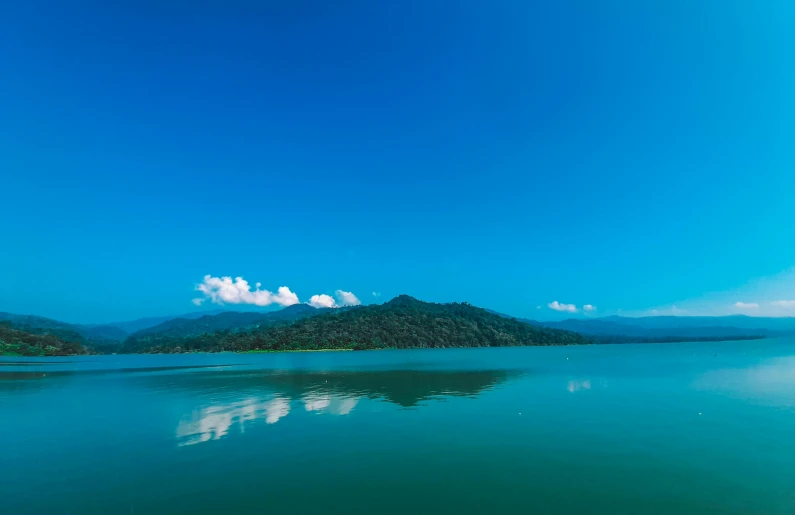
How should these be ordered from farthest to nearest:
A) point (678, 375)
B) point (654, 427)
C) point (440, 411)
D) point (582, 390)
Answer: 1. point (678, 375)
2. point (582, 390)
3. point (440, 411)
4. point (654, 427)

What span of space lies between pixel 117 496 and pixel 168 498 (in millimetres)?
2819

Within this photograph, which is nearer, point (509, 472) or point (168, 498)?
point (168, 498)

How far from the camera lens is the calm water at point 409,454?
17.9 meters

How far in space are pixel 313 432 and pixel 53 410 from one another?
112 feet

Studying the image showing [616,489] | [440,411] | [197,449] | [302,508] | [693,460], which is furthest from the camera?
[440,411]

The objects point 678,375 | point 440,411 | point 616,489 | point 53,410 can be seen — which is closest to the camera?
point 616,489

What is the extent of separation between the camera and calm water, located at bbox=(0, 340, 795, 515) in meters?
17.9

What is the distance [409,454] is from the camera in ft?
81.3

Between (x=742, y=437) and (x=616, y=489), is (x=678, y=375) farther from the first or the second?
(x=616, y=489)

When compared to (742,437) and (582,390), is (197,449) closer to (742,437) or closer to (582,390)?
(742,437)

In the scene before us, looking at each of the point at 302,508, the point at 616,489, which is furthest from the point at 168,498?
the point at 616,489

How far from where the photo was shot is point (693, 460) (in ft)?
74.9

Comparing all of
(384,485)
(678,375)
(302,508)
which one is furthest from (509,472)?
(678,375)

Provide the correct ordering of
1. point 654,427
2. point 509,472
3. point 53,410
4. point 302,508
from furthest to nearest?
point 53,410, point 654,427, point 509,472, point 302,508
